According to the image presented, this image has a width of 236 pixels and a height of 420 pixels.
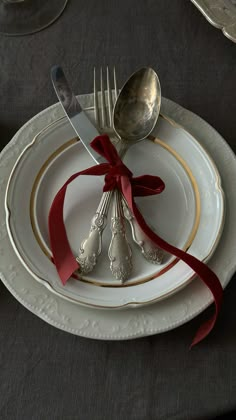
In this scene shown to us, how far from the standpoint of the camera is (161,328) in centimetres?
46

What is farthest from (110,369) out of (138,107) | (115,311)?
→ (138,107)

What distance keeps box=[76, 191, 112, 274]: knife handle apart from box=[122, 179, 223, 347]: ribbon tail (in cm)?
3

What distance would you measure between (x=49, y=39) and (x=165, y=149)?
0.23 meters

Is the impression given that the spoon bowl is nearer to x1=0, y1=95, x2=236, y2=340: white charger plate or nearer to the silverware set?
the silverware set

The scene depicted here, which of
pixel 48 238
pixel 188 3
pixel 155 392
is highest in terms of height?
pixel 188 3

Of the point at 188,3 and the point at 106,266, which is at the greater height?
the point at 188,3

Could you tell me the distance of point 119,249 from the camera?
1.59 ft

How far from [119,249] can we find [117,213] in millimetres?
38

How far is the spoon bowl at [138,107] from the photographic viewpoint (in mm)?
546

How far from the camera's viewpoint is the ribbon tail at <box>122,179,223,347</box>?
0.46 meters

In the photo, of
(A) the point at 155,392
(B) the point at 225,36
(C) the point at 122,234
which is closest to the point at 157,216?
(C) the point at 122,234

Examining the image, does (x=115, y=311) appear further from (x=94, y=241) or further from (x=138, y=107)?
(x=138, y=107)

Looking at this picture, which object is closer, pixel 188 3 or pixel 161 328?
pixel 161 328

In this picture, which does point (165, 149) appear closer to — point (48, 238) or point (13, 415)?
point (48, 238)
